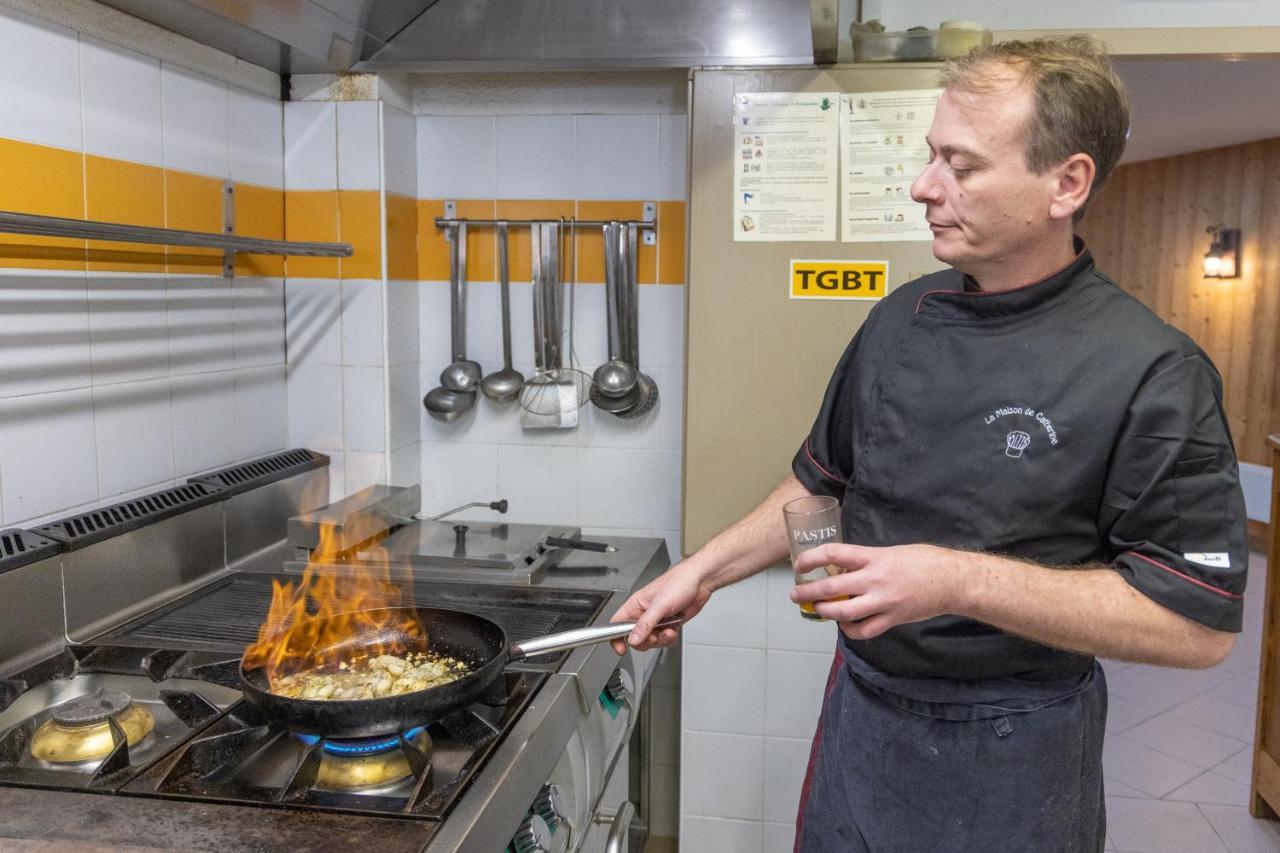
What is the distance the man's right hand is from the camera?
1.38m

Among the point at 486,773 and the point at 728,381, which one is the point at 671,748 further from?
the point at 486,773

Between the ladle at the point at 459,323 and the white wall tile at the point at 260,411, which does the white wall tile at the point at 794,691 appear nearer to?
the ladle at the point at 459,323

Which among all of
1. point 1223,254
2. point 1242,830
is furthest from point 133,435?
point 1223,254

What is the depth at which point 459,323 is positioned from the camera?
255 centimetres

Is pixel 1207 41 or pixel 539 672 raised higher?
pixel 1207 41

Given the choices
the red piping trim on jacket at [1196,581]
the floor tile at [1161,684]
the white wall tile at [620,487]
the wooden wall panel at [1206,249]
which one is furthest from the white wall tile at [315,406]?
the wooden wall panel at [1206,249]

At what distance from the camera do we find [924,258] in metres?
2.13

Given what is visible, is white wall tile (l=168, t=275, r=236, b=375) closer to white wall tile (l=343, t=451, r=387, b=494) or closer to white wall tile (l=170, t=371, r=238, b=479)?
white wall tile (l=170, t=371, r=238, b=479)

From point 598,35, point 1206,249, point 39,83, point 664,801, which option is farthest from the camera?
point 1206,249

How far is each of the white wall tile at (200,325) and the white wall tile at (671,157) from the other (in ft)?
3.23

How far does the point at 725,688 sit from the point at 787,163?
111 centimetres

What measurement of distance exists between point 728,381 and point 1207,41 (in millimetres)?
1110

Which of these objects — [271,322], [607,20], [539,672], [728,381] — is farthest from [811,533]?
[271,322]

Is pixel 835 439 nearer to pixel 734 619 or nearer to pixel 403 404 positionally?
pixel 734 619
